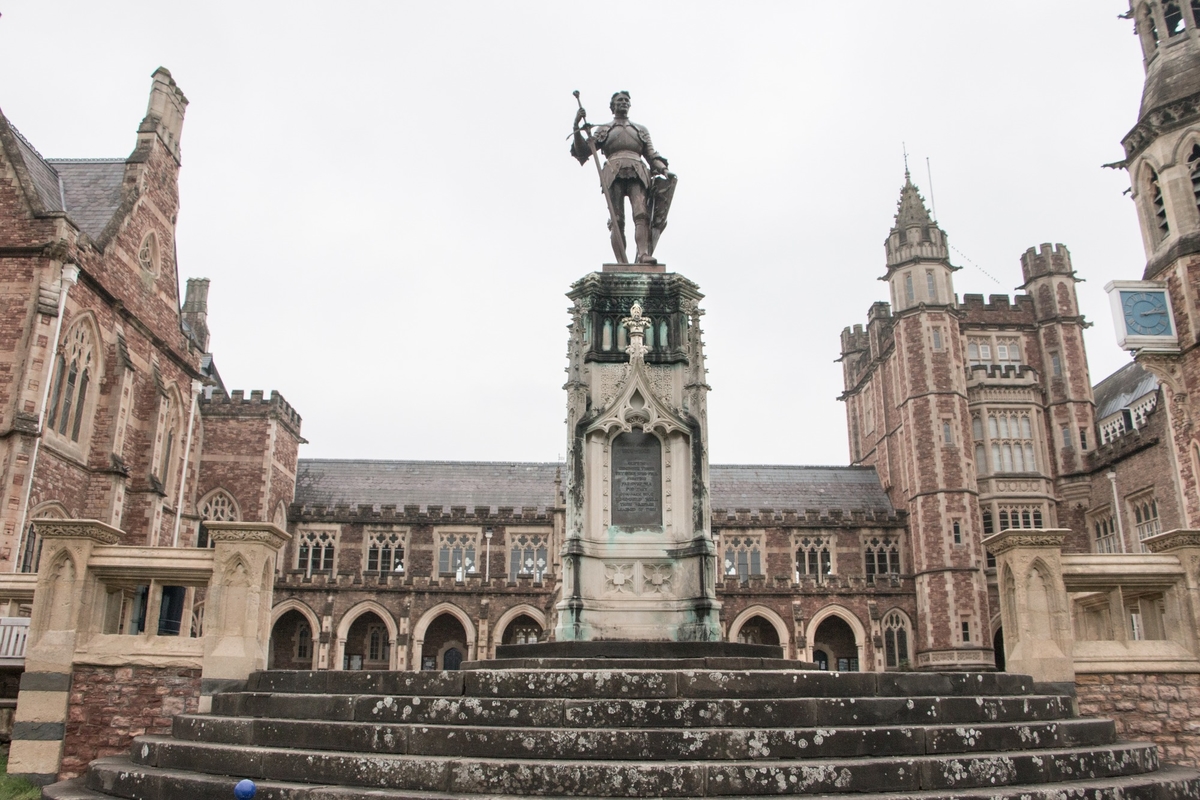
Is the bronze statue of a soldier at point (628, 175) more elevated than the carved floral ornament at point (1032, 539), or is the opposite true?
the bronze statue of a soldier at point (628, 175)

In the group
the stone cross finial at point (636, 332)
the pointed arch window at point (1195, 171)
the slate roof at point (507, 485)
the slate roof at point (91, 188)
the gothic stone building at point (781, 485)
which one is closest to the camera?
the stone cross finial at point (636, 332)

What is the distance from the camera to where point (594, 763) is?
6.30 meters

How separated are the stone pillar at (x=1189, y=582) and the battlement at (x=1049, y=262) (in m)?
35.9

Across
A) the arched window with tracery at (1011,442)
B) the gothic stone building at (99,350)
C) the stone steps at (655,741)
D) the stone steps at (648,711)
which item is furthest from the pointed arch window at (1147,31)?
the gothic stone building at (99,350)

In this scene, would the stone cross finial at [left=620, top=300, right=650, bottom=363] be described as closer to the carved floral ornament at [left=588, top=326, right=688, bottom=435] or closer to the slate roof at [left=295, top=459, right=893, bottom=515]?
the carved floral ornament at [left=588, top=326, right=688, bottom=435]

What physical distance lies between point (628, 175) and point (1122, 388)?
3955 centimetres

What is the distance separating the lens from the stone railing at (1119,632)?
9.07 m

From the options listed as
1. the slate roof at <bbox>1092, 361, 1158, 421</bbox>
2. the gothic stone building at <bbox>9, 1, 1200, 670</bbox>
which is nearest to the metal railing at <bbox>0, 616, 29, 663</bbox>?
the gothic stone building at <bbox>9, 1, 1200, 670</bbox>

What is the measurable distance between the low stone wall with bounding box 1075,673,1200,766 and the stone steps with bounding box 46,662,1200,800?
1.00 metres

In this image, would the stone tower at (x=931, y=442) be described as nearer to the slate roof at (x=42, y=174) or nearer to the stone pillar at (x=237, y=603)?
the stone pillar at (x=237, y=603)

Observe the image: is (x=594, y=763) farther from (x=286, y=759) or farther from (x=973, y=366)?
(x=973, y=366)

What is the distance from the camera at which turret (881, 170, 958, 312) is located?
3994cm

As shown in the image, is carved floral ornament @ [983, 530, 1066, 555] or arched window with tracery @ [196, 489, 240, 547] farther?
arched window with tracery @ [196, 489, 240, 547]

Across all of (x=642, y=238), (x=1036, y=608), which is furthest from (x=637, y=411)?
(x=1036, y=608)
